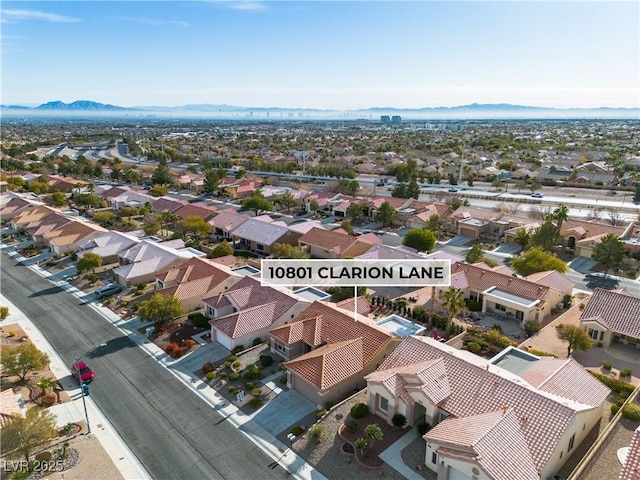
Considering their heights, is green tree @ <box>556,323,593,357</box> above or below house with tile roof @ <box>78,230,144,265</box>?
below

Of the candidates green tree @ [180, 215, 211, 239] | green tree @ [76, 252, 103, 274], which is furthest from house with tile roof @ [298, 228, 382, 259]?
green tree @ [76, 252, 103, 274]

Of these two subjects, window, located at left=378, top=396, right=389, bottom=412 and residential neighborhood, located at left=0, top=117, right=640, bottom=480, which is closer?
residential neighborhood, located at left=0, top=117, right=640, bottom=480

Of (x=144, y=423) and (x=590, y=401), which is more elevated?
(x=590, y=401)

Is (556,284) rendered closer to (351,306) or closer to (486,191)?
(351,306)

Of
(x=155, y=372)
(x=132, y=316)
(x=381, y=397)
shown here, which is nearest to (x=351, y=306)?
(x=381, y=397)

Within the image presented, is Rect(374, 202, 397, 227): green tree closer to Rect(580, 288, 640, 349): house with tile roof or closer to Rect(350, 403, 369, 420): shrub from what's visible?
Rect(580, 288, 640, 349): house with tile roof

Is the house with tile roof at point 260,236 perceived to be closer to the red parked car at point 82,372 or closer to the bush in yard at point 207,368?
the bush in yard at point 207,368
